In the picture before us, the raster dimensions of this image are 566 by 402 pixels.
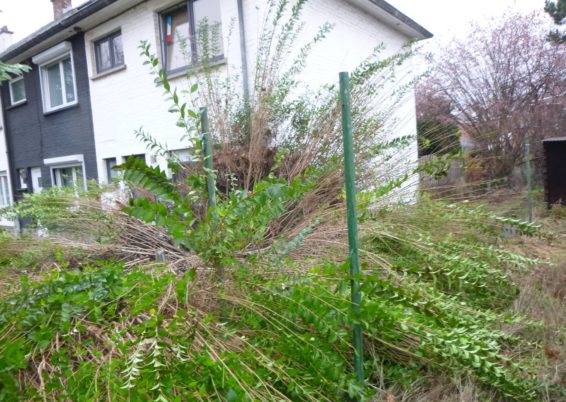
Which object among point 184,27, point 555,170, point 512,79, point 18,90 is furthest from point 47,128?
point 512,79

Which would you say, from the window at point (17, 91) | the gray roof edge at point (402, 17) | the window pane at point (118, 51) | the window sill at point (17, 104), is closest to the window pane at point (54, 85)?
the window sill at point (17, 104)

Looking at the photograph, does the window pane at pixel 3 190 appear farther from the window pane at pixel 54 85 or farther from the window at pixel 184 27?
the window at pixel 184 27

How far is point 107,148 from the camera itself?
29.9 feet

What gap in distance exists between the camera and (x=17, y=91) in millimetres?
12023

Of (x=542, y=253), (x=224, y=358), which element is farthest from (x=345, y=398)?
(x=542, y=253)

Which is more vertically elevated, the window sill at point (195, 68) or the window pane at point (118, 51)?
the window pane at point (118, 51)

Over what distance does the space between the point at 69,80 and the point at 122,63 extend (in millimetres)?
2574

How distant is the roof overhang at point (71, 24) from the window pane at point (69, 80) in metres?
0.55

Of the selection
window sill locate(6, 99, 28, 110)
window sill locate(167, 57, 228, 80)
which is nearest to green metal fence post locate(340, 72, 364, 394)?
window sill locate(167, 57, 228, 80)

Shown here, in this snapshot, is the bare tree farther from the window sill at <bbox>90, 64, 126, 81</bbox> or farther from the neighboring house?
the window sill at <bbox>90, 64, 126, 81</bbox>

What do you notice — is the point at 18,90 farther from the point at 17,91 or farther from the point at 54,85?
the point at 54,85

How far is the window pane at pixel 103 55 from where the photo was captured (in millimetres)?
9109

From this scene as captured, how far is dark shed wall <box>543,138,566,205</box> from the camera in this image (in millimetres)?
7507

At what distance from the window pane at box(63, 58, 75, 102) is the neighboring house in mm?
26
